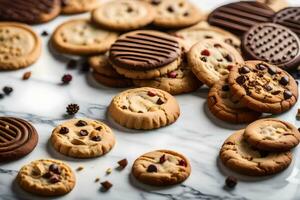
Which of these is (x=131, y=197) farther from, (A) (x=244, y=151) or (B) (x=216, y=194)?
(A) (x=244, y=151)

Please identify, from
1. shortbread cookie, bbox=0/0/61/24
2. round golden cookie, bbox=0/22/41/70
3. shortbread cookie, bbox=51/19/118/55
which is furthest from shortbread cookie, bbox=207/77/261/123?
shortbread cookie, bbox=0/0/61/24

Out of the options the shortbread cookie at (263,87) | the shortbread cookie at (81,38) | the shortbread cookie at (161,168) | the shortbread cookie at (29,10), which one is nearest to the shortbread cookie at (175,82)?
the shortbread cookie at (263,87)

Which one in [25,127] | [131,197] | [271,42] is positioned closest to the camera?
[131,197]

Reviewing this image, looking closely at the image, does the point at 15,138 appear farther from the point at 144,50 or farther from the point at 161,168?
the point at 144,50

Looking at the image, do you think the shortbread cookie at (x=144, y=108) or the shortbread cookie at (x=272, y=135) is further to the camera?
the shortbread cookie at (x=144, y=108)

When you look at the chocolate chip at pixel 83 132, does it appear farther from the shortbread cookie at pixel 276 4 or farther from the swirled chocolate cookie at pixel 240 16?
the shortbread cookie at pixel 276 4

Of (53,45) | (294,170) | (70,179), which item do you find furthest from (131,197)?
(53,45)

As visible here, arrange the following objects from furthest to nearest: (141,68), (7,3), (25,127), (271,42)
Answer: (7,3), (271,42), (141,68), (25,127)
